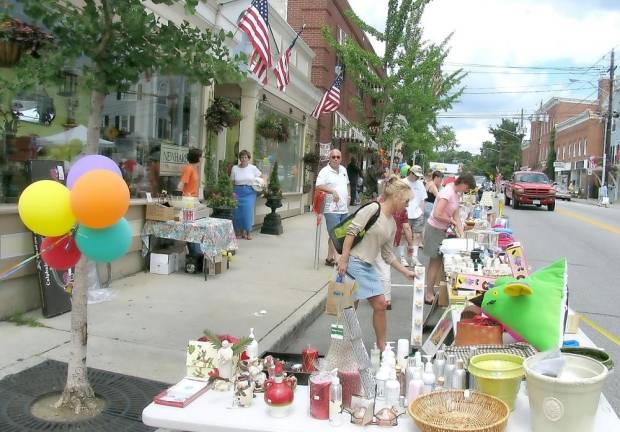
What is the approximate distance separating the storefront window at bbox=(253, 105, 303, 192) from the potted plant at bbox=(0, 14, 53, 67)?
7.80 metres

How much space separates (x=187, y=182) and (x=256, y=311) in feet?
9.66

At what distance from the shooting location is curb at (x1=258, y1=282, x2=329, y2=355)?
17.3 ft

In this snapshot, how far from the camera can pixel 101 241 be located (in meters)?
3.09

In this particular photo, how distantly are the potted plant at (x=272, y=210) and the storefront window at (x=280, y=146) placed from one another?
76 cm

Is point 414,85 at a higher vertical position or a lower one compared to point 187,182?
higher

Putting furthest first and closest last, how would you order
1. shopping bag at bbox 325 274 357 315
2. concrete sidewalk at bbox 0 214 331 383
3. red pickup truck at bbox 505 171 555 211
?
red pickup truck at bbox 505 171 555 211
concrete sidewalk at bbox 0 214 331 383
shopping bag at bbox 325 274 357 315

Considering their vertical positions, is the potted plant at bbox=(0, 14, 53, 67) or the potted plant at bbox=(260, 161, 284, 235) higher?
the potted plant at bbox=(0, 14, 53, 67)

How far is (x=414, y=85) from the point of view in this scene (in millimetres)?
18906

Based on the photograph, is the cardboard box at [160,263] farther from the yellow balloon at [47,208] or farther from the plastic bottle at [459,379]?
the plastic bottle at [459,379]

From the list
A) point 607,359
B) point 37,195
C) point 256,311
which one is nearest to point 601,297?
point 256,311

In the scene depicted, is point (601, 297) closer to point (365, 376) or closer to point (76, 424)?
point (365, 376)

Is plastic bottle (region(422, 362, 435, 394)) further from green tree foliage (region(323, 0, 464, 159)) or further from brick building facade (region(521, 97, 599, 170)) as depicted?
brick building facade (region(521, 97, 599, 170))

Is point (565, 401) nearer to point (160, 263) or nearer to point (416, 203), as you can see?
point (160, 263)

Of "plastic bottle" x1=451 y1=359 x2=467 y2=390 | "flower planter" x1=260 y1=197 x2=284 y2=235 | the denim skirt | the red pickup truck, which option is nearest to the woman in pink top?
the denim skirt
